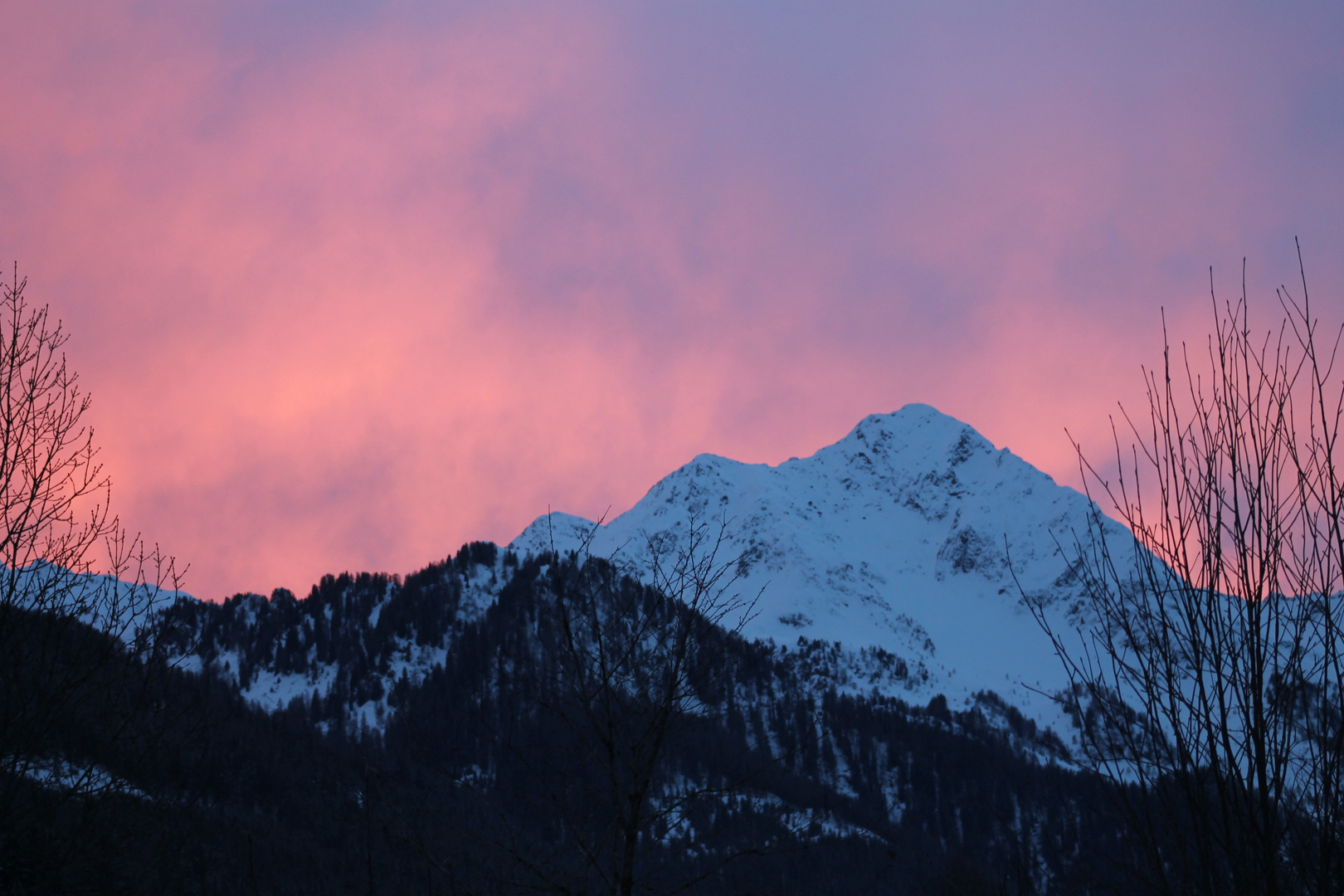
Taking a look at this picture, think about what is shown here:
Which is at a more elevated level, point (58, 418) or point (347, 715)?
point (347, 715)

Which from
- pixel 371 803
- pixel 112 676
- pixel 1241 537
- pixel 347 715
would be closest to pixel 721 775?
pixel 371 803

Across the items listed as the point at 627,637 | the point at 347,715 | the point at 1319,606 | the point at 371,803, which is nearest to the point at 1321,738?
the point at 1319,606

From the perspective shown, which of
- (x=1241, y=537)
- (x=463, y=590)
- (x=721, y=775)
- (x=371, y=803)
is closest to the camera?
(x=1241, y=537)

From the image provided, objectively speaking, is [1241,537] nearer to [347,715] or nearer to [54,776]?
[54,776]

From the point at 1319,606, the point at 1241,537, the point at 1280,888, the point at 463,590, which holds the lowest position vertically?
the point at 1280,888

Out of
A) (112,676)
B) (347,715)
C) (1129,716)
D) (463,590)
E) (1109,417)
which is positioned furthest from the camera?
(463,590)

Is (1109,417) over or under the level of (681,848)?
over

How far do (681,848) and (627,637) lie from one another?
2539mm

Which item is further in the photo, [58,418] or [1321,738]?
[58,418]

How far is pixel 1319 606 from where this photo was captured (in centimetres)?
525

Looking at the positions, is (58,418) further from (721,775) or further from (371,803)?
(721,775)

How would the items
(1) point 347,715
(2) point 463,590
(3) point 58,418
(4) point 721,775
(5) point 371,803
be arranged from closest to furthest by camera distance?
(5) point 371,803
(4) point 721,775
(3) point 58,418
(1) point 347,715
(2) point 463,590

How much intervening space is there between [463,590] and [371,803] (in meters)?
149

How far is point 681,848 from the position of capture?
916 cm
